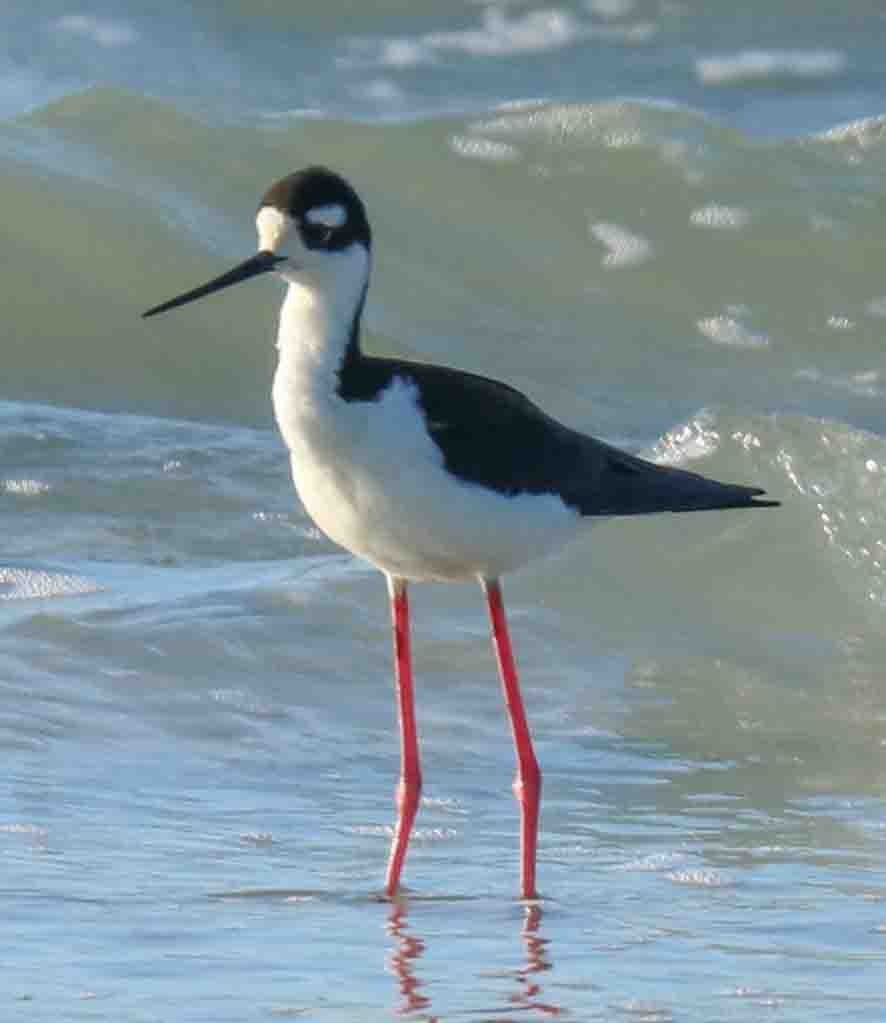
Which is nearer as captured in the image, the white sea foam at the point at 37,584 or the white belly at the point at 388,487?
the white belly at the point at 388,487

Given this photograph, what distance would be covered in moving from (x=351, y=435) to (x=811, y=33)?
1310 cm

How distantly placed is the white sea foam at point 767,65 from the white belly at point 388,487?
11.8m

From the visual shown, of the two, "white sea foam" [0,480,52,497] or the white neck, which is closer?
the white neck

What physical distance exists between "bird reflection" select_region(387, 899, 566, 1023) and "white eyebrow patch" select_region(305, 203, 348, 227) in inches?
60.6

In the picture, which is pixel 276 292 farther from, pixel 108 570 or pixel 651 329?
pixel 108 570

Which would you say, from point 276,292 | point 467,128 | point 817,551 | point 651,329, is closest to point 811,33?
point 467,128

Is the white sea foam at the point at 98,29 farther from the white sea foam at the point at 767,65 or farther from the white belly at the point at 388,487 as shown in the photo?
the white belly at the point at 388,487

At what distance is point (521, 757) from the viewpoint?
7258mm

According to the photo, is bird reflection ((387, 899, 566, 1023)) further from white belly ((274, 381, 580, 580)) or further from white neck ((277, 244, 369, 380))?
white neck ((277, 244, 369, 380))

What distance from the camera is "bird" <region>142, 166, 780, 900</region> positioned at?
6.35 meters

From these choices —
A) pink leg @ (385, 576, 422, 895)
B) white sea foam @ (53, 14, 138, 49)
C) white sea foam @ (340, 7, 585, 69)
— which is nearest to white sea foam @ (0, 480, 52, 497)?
pink leg @ (385, 576, 422, 895)

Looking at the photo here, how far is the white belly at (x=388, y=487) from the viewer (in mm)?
6332

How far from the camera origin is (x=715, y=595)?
10.1 m

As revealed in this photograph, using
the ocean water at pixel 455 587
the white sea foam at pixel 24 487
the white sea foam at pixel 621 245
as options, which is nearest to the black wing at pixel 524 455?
the ocean water at pixel 455 587
